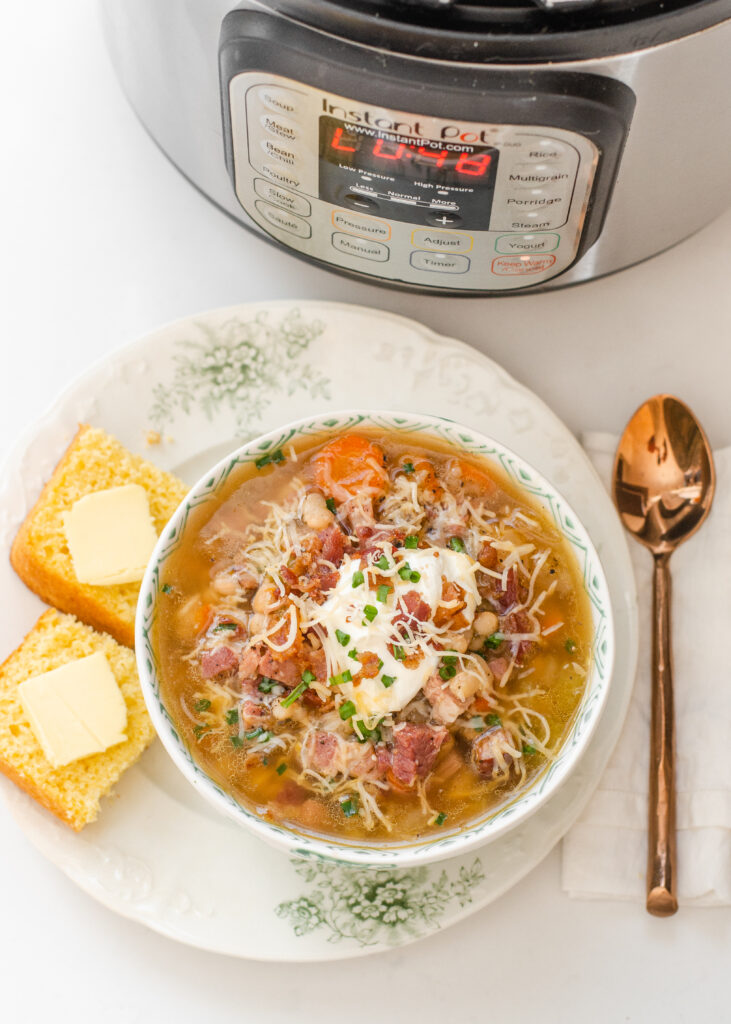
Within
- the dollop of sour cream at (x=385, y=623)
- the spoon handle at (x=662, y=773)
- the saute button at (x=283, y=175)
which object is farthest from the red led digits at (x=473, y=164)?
the spoon handle at (x=662, y=773)

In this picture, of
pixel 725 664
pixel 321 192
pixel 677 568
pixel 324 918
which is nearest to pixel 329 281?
pixel 321 192

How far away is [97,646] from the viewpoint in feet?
5.07

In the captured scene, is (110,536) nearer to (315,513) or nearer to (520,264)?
(315,513)

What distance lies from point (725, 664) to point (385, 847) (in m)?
0.61

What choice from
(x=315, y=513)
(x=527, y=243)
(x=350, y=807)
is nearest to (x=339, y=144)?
(x=527, y=243)

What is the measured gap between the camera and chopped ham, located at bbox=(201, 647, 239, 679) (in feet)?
4.66

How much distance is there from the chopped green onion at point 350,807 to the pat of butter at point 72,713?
0.34 m

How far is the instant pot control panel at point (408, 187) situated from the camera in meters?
1.15

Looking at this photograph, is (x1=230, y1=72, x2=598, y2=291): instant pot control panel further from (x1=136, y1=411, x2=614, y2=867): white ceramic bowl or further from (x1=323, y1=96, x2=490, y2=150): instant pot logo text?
(x1=136, y1=411, x2=614, y2=867): white ceramic bowl

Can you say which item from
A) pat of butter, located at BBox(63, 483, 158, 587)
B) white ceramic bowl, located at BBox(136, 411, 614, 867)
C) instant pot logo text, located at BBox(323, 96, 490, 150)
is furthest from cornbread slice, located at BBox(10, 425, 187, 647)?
instant pot logo text, located at BBox(323, 96, 490, 150)

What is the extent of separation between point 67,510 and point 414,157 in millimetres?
746

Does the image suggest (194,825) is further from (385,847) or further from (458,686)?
(458,686)

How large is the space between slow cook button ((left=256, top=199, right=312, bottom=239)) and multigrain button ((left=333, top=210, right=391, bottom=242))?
6 centimetres

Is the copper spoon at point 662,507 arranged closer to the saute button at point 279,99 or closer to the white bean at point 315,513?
the white bean at point 315,513
